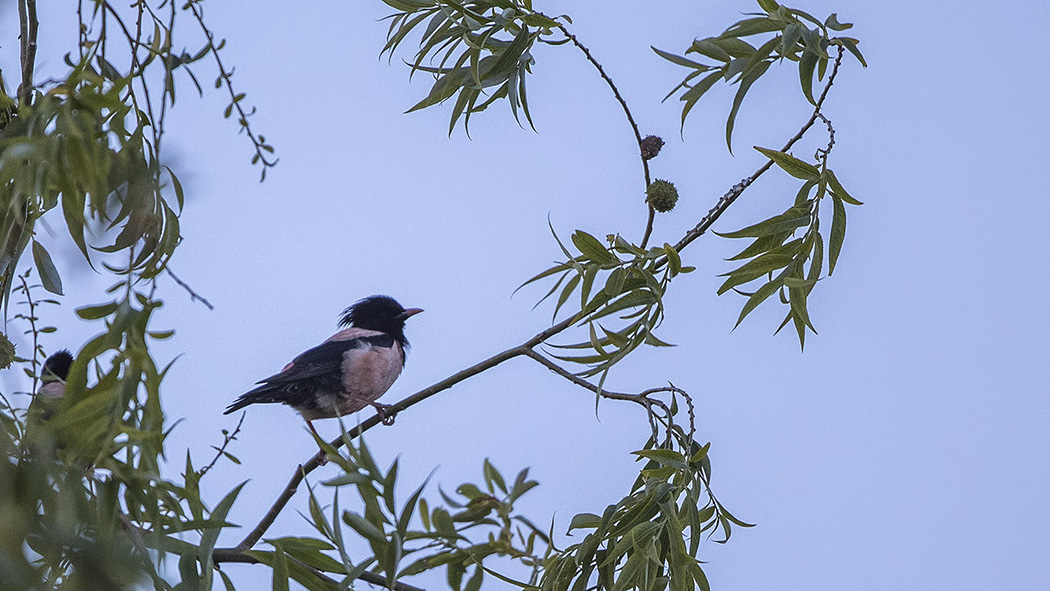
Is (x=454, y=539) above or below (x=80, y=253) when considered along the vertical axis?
below

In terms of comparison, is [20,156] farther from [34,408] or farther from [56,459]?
Answer: [34,408]

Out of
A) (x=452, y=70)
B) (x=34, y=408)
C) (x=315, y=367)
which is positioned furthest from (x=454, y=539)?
(x=315, y=367)

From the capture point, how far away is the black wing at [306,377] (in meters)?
3.78

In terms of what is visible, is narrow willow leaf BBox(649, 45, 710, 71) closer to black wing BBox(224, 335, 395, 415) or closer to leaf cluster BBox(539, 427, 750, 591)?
leaf cluster BBox(539, 427, 750, 591)

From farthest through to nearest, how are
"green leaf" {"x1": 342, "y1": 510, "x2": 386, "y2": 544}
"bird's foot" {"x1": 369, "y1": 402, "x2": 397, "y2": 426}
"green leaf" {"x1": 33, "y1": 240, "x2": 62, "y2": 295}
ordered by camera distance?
"bird's foot" {"x1": 369, "y1": 402, "x2": 397, "y2": 426}, "green leaf" {"x1": 33, "y1": 240, "x2": 62, "y2": 295}, "green leaf" {"x1": 342, "y1": 510, "x2": 386, "y2": 544}

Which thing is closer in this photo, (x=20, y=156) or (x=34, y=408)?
(x=20, y=156)

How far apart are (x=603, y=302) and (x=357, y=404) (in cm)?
211

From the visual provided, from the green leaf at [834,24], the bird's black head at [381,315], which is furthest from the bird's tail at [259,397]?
the green leaf at [834,24]

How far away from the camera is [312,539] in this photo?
6.39ft

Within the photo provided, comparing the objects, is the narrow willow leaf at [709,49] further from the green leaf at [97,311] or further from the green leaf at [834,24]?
the green leaf at [97,311]

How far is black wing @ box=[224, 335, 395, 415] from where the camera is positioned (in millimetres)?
3777

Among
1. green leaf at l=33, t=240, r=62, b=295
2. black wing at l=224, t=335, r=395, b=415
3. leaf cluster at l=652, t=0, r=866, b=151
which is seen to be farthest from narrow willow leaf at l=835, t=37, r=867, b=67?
black wing at l=224, t=335, r=395, b=415

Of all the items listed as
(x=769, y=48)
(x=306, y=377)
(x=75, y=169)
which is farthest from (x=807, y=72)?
(x=306, y=377)

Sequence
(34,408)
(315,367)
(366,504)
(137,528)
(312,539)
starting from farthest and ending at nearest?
(315,367) < (312,539) < (366,504) < (34,408) < (137,528)
